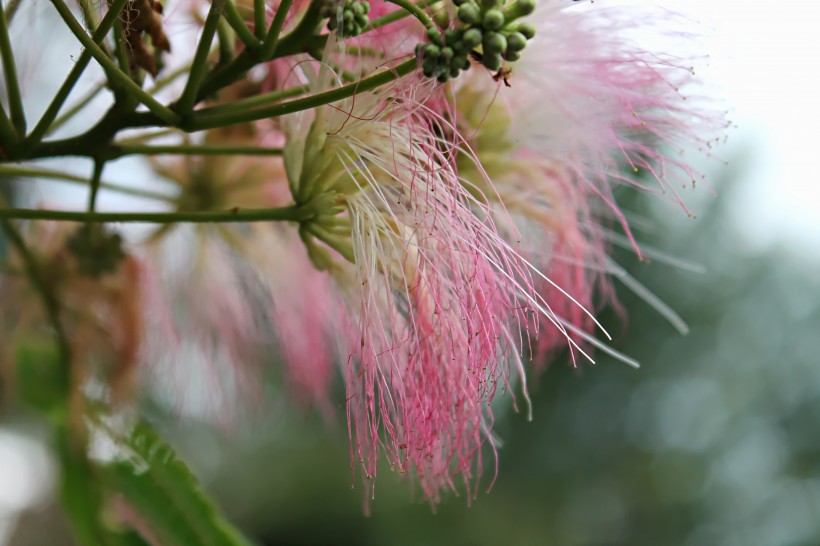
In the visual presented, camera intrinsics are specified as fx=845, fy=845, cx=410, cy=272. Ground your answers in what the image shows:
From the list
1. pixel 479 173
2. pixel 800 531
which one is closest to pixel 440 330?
pixel 479 173

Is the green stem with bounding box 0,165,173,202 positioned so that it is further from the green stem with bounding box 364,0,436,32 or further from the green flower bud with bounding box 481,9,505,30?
the green flower bud with bounding box 481,9,505,30

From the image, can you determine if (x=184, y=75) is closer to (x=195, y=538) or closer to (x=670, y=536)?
(x=195, y=538)

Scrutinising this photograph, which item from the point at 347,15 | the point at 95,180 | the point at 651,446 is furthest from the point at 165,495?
the point at 651,446

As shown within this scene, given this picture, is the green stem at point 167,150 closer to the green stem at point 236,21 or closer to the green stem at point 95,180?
the green stem at point 95,180

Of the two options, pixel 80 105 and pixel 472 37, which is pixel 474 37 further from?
pixel 80 105

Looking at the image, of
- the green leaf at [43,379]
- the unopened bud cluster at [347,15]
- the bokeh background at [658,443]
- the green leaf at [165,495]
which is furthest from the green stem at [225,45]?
the bokeh background at [658,443]

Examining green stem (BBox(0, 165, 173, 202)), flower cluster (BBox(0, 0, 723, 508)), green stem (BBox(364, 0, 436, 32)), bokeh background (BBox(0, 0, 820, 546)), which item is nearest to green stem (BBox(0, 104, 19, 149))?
flower cluster (BBox(0, 0, 723, 508))
